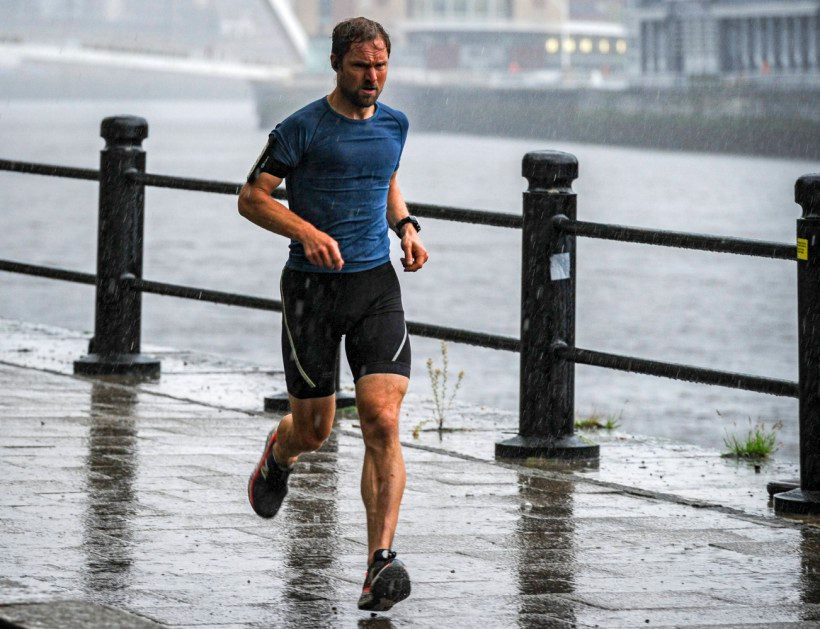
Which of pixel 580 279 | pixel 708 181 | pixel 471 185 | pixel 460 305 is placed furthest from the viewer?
pixel 708 181

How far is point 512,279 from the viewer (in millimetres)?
49062

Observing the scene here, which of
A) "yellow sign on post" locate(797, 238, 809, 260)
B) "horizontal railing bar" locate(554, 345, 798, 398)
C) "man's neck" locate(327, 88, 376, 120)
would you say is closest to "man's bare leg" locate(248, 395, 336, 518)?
"man's neck" locate(327, 88, 376, 120)

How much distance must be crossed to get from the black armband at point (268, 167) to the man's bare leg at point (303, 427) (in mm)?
696

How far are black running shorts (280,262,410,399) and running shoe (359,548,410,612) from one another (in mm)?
613

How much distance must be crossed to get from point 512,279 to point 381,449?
4399 centimetres

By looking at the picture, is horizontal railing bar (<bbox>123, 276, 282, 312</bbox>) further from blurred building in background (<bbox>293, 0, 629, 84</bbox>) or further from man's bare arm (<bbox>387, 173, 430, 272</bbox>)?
blurred building in background (<bbox>293, 0, 629, 84</bbox>)

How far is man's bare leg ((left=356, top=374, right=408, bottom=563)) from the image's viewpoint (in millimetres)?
5109

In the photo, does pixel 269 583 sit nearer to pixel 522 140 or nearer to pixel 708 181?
pixel 708 181

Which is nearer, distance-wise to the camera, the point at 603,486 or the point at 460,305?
the point at 603,486

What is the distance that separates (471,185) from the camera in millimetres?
81188

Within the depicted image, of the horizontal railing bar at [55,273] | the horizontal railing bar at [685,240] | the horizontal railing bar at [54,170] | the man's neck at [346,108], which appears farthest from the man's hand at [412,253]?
the horizontal railing bar at [55,273]

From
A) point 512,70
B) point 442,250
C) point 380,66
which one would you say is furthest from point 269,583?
point 512,70

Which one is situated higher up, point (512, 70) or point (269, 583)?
point (512, 70)

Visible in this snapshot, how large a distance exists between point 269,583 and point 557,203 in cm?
293
